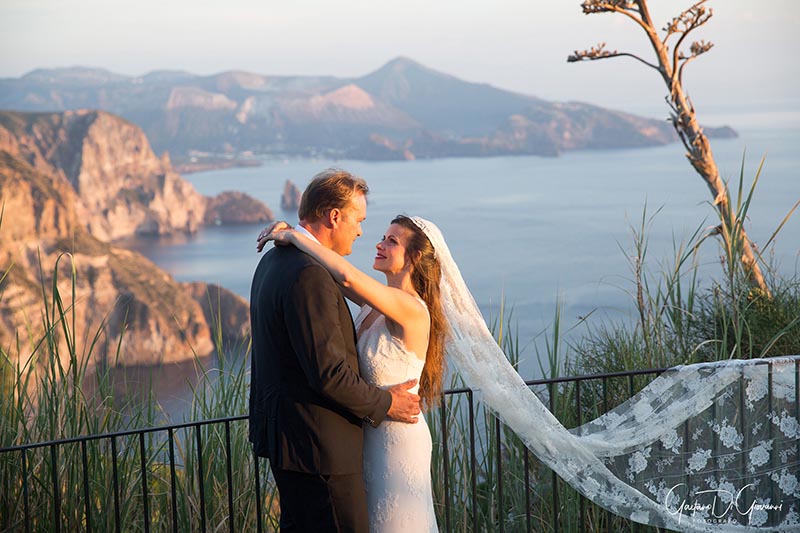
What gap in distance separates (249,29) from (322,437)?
5243 cm

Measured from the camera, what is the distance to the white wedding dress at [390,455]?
2.20m

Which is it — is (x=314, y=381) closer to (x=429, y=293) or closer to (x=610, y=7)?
(x=429, y=293)

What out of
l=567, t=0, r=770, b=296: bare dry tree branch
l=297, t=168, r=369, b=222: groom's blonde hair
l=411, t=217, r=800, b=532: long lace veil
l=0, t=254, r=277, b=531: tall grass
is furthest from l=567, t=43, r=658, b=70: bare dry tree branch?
l=297, t=168, r=369, b=222: groom's blonde hair

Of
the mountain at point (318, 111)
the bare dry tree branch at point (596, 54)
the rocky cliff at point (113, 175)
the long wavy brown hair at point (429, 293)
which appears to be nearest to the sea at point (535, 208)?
the mountain at point (318, 111)

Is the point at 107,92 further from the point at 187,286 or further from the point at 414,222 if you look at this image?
the point at 414,222

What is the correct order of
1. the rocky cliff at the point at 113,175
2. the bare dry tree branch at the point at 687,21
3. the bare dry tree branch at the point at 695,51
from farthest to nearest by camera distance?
the rocky cliff at the point at 113,175
the bare dry tree branch at the point at 695,51
the bare dry tree branch at the point at 687,21

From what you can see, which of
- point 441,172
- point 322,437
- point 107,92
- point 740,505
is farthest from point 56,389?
point 107,92

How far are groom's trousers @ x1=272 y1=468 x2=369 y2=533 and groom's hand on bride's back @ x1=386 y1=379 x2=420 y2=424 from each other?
191mm

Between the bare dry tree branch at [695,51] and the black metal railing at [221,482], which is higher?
the bare dry tree branch at [695,51]

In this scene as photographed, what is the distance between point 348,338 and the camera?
209 cm

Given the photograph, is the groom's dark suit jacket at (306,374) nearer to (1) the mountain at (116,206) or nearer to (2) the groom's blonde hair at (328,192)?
(2) the groom's blonde hair at (328,192)

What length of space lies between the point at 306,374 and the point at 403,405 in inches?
14.0

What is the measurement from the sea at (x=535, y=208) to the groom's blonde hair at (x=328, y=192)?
1009 inches

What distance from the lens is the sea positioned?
38.2 m
